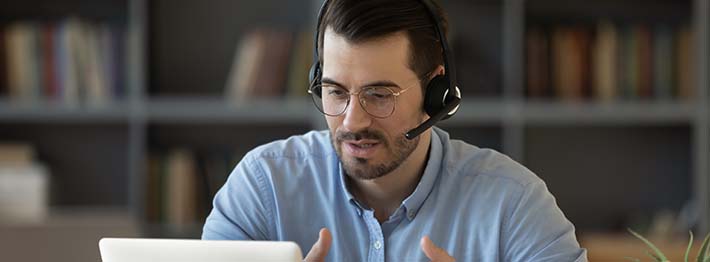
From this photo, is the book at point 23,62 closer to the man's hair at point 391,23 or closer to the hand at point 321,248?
the man's hair at point 391,23

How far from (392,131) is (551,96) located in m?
2.25

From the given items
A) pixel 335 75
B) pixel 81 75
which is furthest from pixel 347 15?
pixel 81 75

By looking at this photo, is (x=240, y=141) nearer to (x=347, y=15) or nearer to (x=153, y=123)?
(x=153, y=123)

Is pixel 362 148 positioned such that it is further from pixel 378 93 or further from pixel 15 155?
pixel 15 155

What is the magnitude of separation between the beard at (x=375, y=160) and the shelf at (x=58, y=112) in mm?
2133

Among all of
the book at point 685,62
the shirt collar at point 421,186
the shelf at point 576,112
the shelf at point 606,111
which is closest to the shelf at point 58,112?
the shelf at point 576,112

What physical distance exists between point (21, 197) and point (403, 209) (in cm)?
191

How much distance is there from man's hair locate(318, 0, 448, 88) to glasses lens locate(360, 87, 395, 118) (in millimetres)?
66

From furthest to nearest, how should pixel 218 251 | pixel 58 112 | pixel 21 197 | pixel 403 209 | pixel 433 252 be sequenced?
pixel 58 112
pixel 21 197
pixel 403 209
pixel 433 252
pixel 218 251

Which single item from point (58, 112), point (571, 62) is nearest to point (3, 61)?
point (58, 112)

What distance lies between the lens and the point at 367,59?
1.86 m

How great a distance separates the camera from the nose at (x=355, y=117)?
1.87 metres

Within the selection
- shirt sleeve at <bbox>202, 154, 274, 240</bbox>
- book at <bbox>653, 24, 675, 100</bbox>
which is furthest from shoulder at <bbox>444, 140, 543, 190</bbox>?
book at <bbox>653, 24, 675, 100</bbox>

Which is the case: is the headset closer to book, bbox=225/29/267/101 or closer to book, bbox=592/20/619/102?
book, bbox=225/29/267/101
